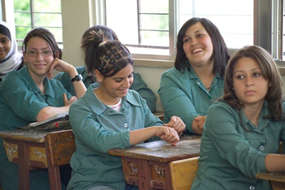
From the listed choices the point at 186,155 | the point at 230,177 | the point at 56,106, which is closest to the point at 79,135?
the point at 186,155

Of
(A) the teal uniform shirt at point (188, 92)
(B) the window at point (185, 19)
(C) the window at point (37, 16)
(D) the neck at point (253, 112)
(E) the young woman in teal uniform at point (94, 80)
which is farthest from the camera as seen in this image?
(C) the window at point (37, 16)

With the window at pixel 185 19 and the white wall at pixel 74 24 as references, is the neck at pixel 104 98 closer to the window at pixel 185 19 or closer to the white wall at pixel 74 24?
the window at pixel 185 19

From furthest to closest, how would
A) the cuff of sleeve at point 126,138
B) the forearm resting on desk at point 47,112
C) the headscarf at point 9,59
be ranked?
1. the headscarf at point 9,59
2. the forearm resting on desk at point 47,112
3. the cuff of sleeve at point 126,138

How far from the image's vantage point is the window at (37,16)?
4.92m

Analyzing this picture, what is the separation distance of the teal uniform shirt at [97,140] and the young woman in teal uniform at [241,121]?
0.48 metres

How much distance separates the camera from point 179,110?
2971 millimetres

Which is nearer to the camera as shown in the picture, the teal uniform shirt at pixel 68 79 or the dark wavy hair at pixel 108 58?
the dark wavy hair at pixel 108 58

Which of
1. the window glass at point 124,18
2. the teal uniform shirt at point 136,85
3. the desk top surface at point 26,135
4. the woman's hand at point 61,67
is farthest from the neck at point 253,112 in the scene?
the window glass at point 124,18

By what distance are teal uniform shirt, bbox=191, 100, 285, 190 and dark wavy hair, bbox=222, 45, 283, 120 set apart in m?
0.03

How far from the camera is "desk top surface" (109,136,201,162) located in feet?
7.64

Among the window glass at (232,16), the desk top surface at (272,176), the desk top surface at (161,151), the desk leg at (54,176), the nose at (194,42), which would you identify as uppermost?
the window glass at (232,16)

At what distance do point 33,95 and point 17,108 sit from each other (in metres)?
0.14

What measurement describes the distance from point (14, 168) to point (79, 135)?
99cm

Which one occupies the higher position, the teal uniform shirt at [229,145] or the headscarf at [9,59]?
the headscarf at [9,59]
